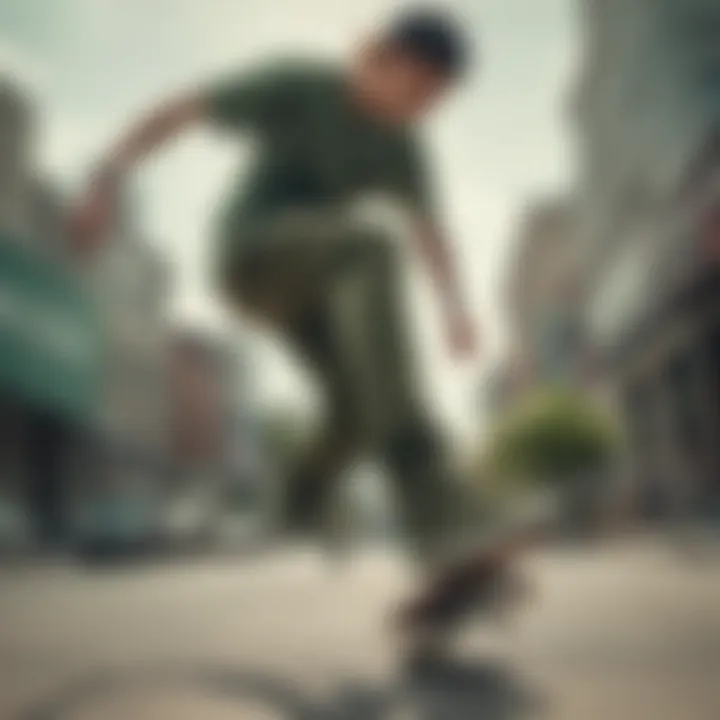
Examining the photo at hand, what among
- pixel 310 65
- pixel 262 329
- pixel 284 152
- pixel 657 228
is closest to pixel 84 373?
pixel 262 329

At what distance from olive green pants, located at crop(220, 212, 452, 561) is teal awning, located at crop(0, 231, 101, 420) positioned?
176 millimetres

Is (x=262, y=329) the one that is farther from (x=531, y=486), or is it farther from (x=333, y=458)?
(x=531, y=486)

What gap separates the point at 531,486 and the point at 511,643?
6.6 inches

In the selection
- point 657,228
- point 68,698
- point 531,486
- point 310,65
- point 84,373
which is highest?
point 310,65

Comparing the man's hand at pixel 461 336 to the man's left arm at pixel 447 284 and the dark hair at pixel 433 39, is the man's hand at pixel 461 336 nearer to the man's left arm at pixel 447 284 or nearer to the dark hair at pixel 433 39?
the man's left arm at pixel 447 284

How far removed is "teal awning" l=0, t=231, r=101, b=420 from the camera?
1146 mm

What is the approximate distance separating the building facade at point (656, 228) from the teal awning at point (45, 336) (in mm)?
578

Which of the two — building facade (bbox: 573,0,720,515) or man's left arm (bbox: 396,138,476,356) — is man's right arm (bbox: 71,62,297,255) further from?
building facade (bbox: 573,0,720,515)

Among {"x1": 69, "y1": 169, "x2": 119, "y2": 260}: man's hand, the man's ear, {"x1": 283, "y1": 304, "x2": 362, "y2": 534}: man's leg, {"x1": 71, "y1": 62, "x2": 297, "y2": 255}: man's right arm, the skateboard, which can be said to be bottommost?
the skateboard

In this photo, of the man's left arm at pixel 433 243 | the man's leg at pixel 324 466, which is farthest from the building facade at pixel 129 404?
the man's left arm at pixel 433 243

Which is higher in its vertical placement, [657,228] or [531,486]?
[657,228]

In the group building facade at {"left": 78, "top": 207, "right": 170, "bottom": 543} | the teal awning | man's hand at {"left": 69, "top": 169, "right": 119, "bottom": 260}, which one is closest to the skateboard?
building facade at {"left": 78, "top": 207, "right": 170, "bottom": 543}

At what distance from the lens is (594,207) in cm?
117

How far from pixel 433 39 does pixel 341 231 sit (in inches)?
10.6
